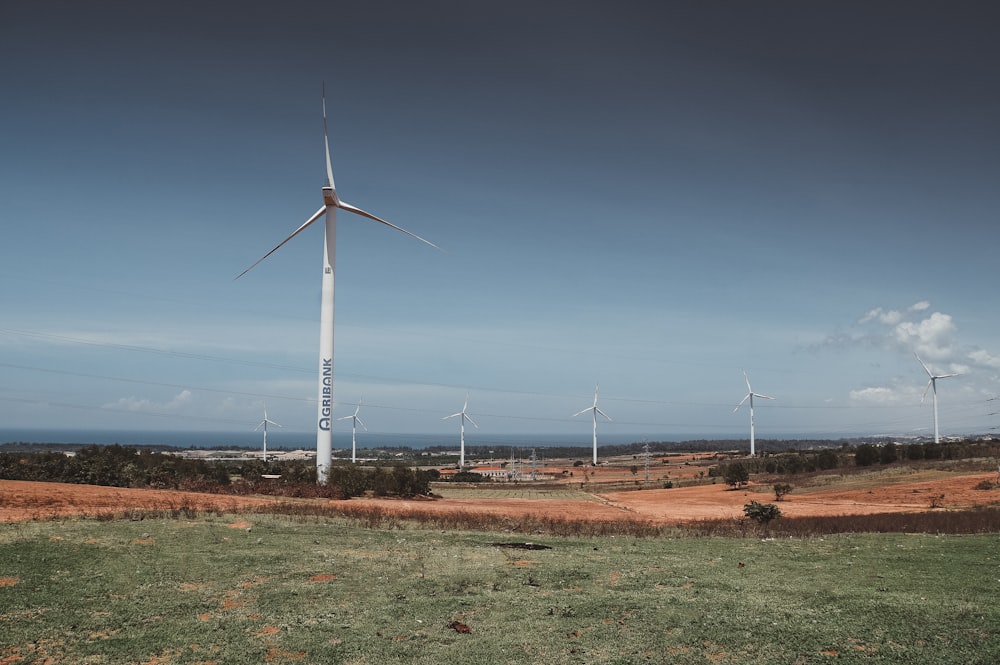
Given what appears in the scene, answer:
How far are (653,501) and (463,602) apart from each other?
49.8m

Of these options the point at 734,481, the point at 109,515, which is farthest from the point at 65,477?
the point at 734,481

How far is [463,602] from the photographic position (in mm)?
12414

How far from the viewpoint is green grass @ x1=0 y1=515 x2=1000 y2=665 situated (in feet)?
32.2

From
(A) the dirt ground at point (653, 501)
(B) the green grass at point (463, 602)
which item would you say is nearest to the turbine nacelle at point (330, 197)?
(A) the dirt ground at point (653, 501)

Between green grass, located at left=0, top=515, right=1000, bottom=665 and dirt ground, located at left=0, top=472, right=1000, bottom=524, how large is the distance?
897 cm

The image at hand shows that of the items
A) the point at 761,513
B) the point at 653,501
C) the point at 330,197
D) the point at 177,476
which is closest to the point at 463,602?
the point at 761,513

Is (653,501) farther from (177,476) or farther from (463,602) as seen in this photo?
(463,602)

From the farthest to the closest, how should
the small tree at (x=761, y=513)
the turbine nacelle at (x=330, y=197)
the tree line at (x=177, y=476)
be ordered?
1. the turbine nacelle at (x=330, y=197)
2. the tree line at (x=177, y=476)
3. the small tree at (x=761, y=513)

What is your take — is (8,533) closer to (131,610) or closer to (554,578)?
(131,610)

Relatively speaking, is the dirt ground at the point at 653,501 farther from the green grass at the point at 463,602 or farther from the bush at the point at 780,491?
the green grass at the point at 463,602

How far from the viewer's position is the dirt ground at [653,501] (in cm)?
2580

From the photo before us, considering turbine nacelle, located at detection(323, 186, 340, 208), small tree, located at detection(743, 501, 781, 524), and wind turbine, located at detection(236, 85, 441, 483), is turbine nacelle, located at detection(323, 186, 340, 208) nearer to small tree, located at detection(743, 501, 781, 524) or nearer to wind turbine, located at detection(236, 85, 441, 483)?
wind turbine, located at detection(236, 85, 441, 483)

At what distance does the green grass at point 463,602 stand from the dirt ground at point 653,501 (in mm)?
8971

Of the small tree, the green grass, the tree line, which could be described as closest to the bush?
the small tree
